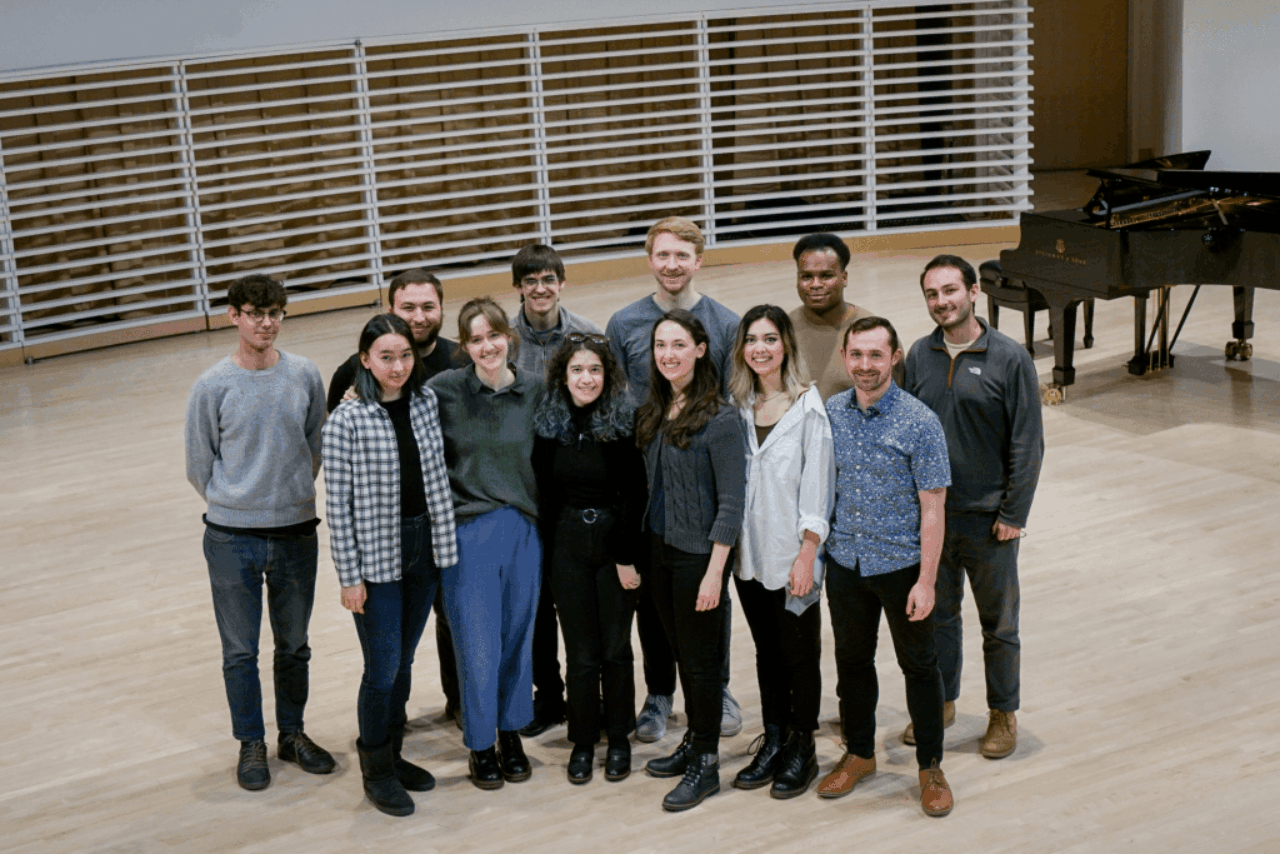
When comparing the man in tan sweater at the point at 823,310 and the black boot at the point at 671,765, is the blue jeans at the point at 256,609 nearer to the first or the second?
the black boot at the point at 671,765

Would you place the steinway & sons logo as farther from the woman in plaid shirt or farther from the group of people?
the woman in plaid shirt

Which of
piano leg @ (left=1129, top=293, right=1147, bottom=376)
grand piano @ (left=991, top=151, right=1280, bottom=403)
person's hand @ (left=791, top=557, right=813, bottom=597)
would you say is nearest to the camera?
person's hand @ (left=791, top=557, right=813, bottom=597)

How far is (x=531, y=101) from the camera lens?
43.8ft

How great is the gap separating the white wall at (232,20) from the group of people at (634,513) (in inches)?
291

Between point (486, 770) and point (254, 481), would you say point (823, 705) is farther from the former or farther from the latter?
point (254, 481)

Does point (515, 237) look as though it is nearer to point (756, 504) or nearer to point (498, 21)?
point (498, 21)

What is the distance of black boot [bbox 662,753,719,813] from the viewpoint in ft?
14.2

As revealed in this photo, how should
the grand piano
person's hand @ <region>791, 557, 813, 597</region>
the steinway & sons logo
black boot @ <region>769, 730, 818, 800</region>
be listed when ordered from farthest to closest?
the steinway & sons logo < the grand piano < black boot @ <region>769, 730, 818, 800</region> < person's hand @ <region>791, 557, 813, 597</region>

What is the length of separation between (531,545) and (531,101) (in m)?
9.49

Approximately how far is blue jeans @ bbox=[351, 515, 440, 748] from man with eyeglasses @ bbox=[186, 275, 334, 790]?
1.29 feet

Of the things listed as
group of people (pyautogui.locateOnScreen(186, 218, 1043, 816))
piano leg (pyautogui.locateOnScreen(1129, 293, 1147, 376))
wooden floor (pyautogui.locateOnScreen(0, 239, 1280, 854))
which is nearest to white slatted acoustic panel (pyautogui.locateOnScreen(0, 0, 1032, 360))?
wooden floor (pyautogui.locateOnScreen(0, 239, 1280, 854))

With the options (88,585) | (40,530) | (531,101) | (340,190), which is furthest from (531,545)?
(531,101)

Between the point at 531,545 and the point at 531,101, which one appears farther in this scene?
the point at 531,101

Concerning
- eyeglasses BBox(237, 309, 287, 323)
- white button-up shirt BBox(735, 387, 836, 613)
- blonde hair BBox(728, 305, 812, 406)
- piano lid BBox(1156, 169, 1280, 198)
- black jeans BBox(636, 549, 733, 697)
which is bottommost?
black jeans BBox(636, 549, 733, 697)
